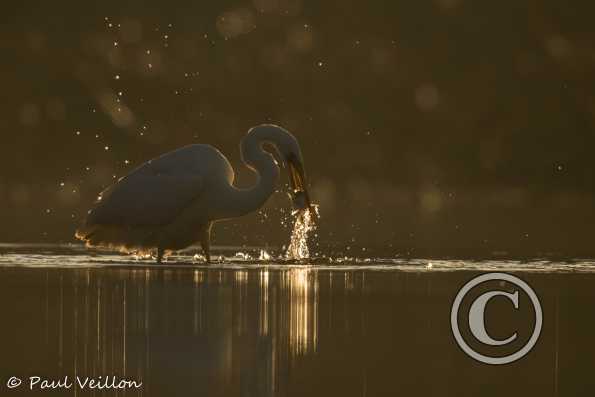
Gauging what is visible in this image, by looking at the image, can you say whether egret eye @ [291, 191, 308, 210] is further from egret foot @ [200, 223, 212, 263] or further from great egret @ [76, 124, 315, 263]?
egret foot @ [200, 223, 212, 263]

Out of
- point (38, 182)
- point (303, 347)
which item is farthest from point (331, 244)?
point (38, 182)

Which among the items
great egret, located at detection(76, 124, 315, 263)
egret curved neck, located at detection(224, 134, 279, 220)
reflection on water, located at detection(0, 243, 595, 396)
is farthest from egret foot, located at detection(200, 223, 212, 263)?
reflection on water, located at detection(0, 243, 595, 396)

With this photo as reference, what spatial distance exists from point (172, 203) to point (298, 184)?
55.1 inches

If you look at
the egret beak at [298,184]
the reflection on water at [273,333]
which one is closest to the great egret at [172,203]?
the egret beak at [298,184]

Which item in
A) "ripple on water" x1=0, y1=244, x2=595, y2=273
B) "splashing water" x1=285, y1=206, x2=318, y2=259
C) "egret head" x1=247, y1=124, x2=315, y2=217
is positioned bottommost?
"ripple on water" x1=0, y1=244, x2=595, y2=273

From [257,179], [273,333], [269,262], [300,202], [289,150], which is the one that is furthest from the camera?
[300,202]

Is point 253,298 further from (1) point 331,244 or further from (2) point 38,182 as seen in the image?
(2) point 38,182

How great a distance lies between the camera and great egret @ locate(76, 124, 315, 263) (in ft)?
54.1

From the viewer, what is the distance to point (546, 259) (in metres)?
17.2

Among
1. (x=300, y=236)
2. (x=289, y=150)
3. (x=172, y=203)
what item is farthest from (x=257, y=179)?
(x=172, y=203)

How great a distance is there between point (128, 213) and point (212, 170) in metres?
0.84

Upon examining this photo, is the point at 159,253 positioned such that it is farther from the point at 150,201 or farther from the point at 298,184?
the point at 298,184

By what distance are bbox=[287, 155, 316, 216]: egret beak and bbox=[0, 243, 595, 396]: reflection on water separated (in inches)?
76.4

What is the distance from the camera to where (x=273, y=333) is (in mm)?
10812
